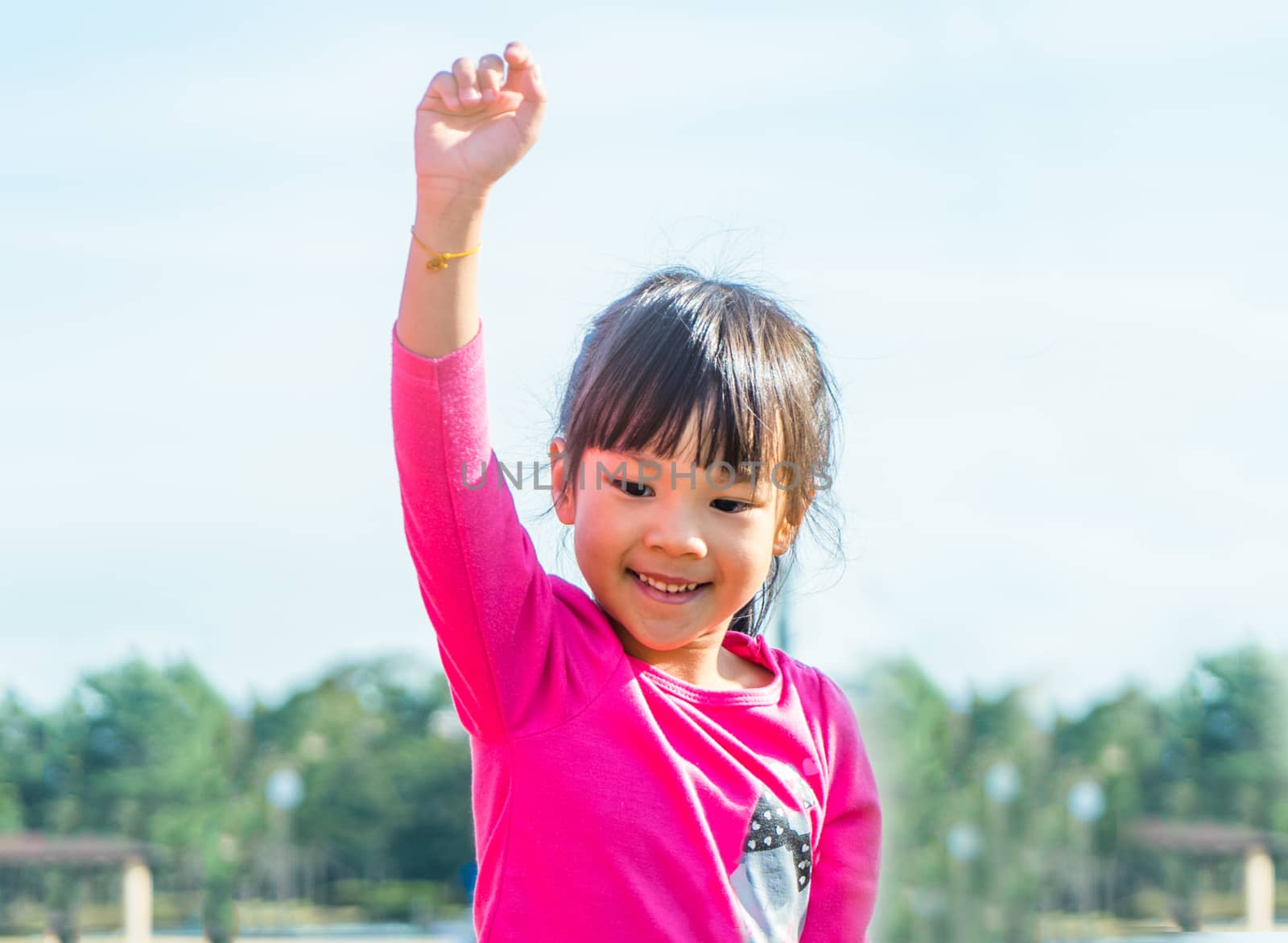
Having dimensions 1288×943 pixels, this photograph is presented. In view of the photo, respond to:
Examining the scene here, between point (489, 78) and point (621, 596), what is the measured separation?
437mm

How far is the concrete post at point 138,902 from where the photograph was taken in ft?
32.6

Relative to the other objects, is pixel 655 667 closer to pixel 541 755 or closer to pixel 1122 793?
pixel 541 755

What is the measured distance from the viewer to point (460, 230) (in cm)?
93

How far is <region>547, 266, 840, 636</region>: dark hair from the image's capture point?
1103mm

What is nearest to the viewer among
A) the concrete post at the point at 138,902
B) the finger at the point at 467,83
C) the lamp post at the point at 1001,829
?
the finger at the point at 467,83

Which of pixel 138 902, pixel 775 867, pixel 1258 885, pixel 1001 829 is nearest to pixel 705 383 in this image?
pixel 775 867

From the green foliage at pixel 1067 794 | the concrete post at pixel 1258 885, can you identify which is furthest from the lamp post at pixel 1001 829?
the concrete post at pixel 1258 885

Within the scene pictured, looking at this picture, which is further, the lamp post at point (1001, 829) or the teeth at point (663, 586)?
the lamp post at point (1001, 829)

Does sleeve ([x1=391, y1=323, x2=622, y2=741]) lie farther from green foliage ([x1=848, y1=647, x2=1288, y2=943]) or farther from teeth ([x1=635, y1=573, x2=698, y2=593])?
green foliage ([x1=848, y1=647, x2=1288, y2=943])

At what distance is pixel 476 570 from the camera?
3.24 ft

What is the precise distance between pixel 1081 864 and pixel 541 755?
17.9 feet

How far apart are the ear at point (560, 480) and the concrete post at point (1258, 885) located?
6275 mm

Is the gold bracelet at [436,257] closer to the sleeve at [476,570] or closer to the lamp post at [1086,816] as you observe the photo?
the sleeve at [476,570]

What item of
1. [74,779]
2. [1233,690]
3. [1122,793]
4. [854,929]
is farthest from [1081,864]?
[74,779]
